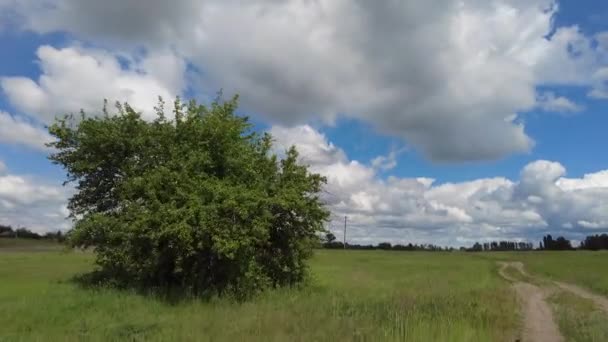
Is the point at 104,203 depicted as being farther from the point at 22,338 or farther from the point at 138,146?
the point at 22,338

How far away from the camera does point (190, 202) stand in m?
21.8

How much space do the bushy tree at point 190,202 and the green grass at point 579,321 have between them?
1115cm

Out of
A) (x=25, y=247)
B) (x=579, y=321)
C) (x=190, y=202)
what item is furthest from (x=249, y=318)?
(x=25, y=247)

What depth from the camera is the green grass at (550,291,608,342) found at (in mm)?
15328

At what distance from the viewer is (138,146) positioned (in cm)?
2448

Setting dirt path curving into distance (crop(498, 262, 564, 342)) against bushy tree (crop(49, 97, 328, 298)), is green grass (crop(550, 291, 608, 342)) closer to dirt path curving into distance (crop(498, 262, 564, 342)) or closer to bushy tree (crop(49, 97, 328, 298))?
dirt path curving into distance (crop(498, 262, 564, 342))

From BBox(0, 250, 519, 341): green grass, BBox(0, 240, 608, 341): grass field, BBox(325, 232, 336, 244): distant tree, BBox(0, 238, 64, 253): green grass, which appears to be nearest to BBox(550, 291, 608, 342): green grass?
BBox(0, 240, 608, 341): grass field

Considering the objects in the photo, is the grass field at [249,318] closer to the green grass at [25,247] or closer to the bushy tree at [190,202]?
the bushy tree at [190,202]

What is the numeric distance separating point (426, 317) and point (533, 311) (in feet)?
25.7

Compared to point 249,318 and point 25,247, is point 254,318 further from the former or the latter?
point 25,247

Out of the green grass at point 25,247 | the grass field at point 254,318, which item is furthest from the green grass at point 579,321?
the green grass at point 25,247

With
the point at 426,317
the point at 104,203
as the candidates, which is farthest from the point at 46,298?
the point at 426,317

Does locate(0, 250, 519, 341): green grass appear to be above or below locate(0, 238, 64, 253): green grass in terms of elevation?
below

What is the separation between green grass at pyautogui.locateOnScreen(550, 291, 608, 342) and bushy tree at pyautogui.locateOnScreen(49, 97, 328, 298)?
11.2 metres
